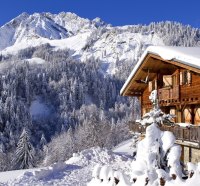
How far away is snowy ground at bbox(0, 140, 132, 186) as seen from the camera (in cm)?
2223

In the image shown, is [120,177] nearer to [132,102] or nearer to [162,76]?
[162,76]

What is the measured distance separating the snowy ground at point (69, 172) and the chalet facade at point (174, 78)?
4.87 meters

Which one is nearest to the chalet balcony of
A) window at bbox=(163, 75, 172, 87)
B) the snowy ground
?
window at bbox=(163, 75, 172, 87)

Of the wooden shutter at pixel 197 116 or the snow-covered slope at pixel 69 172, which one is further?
the wooden shutter at pixel 197 116

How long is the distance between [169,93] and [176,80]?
1050mm

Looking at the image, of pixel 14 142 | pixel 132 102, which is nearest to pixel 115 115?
pixel 132 102

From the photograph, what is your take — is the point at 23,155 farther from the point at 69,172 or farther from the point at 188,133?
the point at 188,133

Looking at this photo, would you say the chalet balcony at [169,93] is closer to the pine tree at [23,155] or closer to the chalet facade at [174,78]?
the chalet facade at [174,78]

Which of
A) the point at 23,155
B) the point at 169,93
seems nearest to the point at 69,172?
the point at 169,93

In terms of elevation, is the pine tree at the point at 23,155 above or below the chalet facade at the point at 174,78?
below

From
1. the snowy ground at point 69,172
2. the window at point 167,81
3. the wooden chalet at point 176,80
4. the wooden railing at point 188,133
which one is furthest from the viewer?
the window at point 167,81

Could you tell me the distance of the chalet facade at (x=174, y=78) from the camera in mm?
20391

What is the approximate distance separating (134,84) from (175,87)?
21.7ft

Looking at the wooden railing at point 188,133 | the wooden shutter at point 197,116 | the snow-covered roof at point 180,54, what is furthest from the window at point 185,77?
the wooden railing at point 188,133
